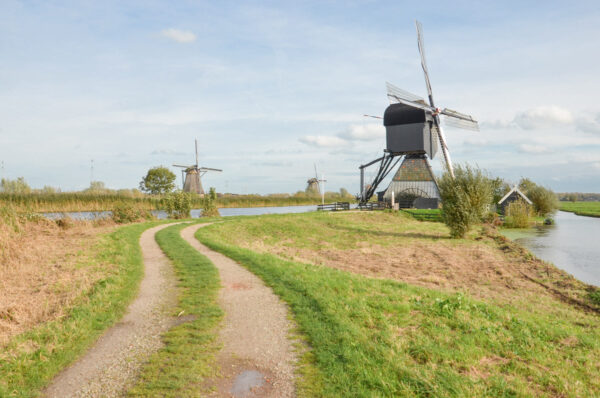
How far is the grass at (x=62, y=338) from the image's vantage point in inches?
247

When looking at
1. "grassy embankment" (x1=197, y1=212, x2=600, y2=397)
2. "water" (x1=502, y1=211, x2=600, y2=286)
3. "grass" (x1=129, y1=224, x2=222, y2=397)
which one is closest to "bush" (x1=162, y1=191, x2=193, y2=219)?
"grassy embankment" (x1=197, y1=212, x2=600, y2=397)

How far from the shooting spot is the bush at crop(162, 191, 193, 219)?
130 feet

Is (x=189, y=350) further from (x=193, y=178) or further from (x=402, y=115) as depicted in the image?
(x=193, y=178)

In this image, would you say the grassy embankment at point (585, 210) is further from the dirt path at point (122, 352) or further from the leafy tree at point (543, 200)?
the dirt path at point (122, 352)

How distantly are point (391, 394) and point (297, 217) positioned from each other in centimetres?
3172

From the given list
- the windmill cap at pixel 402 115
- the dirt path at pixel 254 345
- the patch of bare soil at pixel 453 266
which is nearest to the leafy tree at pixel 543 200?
the windmill cap at pixel 402 115

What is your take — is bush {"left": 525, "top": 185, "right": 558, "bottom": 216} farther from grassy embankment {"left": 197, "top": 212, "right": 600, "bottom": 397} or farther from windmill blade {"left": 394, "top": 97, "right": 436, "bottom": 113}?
grassy embankment {"left": 197, "top": 212, "right": 600, "bottom": 397}

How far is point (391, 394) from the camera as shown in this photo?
19.6 ft

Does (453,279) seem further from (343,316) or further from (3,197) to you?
(3,197)

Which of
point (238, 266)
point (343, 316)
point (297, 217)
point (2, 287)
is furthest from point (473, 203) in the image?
point (2, 287)

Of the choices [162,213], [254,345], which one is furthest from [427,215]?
[254,345]

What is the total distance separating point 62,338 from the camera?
25.4ft

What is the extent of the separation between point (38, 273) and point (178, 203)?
85.3 feet

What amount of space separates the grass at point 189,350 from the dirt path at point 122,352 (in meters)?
0.29
